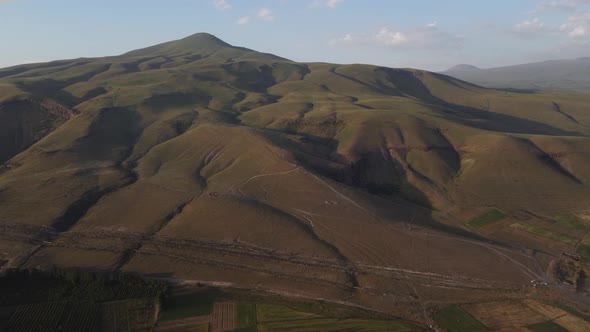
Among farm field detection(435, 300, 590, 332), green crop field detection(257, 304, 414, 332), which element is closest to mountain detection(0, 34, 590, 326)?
farm field detection(435, 300, 590, 332)

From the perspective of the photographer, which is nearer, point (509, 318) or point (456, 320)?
point (456, 320)

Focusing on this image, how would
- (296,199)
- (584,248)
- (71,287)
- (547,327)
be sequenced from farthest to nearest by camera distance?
1. (296,199)
2. (584,248)
3. (71,287)
4. (547,327)

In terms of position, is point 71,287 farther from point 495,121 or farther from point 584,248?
point 495,121

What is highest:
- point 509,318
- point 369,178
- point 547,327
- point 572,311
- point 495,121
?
point 495,121

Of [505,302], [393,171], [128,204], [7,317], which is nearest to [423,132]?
[393,171]

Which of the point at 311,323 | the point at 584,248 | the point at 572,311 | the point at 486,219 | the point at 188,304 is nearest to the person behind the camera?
the point at 311,323

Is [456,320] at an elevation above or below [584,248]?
below

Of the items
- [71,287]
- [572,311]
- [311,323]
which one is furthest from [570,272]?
[71,287]

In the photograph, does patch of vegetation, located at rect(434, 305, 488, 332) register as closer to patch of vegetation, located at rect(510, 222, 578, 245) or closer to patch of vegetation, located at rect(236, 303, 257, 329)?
patch of vegetation, located at rect(236, 303, 257, 329)

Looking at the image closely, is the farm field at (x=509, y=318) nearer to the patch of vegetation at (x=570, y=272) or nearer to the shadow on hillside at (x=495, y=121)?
the patch of vegetation at (x=570, y=272)
